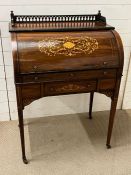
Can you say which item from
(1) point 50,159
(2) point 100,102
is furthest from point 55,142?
(2) point 100,102

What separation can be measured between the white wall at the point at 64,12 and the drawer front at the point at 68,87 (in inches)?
23.9

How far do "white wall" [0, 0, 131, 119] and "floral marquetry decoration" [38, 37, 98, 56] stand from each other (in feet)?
1.62

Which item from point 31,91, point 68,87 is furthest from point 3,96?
point 68,87

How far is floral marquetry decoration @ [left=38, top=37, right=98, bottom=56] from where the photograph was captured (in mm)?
1363

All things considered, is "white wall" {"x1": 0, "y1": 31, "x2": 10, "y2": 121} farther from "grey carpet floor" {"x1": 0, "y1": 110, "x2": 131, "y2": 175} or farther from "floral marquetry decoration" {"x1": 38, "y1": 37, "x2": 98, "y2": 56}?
"floral marquetry decoration" {"x1": 38, "y1": 37, "x2": 98, "y2": 56}

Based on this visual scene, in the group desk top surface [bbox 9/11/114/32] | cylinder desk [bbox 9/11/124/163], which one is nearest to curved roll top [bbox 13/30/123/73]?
cylinder desk [bbox 9/11/124/163]

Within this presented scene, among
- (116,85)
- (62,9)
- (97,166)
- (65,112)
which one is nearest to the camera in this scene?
(116,85)

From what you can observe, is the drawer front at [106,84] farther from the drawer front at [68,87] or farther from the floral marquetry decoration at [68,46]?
the floral marquetry decoration at [68,46]

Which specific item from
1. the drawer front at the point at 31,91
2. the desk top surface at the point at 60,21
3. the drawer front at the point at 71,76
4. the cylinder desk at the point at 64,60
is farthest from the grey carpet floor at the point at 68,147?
the desk top surface at the point at 60,21

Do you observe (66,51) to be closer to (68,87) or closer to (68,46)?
(68,46)

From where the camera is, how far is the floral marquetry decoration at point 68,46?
1.36 metres

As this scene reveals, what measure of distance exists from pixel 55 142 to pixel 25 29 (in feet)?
3.21

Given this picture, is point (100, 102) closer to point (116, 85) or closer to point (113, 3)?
point (116, 85)

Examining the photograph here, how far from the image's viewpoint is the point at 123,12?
190 centimetres
